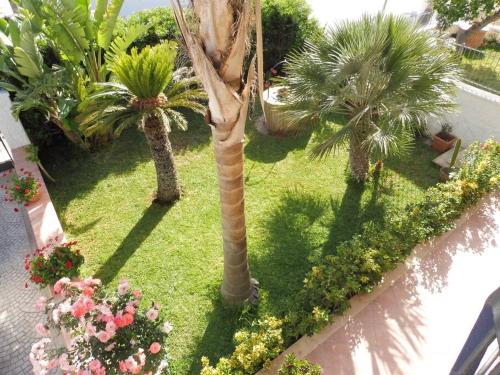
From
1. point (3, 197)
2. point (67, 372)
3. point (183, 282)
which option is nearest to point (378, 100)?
point (183, 282)

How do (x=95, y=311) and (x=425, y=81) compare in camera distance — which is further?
(x=425, y=81)

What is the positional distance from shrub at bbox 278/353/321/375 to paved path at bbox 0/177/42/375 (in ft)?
12.0

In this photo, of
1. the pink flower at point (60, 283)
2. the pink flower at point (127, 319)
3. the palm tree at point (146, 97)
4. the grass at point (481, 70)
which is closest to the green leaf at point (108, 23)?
the palm tree at point (146, 97)

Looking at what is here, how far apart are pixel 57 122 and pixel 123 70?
3.07 metres

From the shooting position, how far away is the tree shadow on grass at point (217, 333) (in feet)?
17.1

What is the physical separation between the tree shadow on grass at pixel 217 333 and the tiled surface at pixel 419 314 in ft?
3.16

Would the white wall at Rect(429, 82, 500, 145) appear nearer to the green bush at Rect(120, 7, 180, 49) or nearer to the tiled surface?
the tiled surface

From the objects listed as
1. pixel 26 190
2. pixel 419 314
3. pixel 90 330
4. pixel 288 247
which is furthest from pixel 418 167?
pixel 26 190

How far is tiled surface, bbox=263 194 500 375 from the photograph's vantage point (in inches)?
194

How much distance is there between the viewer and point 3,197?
7969 mm

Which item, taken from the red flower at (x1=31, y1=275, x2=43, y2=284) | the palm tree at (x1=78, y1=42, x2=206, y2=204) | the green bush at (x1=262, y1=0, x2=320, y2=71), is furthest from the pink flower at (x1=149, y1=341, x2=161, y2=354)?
the green bush at (x1=262, y1=0, x2=320, y2=71)

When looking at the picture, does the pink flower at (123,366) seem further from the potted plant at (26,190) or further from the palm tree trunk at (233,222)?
the potted plant at (26,190)

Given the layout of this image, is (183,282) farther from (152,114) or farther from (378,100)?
(378,100)

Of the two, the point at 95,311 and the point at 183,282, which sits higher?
the point at 95,311
